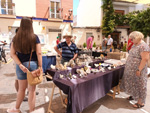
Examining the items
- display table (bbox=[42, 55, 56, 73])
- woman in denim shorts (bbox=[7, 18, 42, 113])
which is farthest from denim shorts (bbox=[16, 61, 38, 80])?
display table (bbox=[42, 55, 56, 73])

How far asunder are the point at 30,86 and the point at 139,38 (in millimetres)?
2101

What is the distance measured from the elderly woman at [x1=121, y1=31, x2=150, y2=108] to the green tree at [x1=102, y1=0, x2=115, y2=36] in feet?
35.7

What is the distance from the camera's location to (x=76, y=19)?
1645 centimetres

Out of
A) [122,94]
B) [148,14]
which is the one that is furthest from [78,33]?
[122,94]

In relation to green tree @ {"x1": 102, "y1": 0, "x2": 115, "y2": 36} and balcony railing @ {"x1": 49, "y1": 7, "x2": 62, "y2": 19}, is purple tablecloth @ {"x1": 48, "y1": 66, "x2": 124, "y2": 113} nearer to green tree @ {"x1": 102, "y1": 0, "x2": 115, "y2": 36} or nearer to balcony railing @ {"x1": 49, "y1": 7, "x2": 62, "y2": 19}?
balcony railing @ {"x1": 49, "y1": 7, "x2": 62, "y2": 19}

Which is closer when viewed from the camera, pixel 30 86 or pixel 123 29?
pixel 30 86

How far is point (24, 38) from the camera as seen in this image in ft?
5.43

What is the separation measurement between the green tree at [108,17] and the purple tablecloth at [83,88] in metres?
11.1

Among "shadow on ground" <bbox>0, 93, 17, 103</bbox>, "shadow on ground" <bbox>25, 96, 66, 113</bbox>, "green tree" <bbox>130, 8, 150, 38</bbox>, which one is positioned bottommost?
"shadow on ground" <bbox>25, 96, 66, 113</bbox>

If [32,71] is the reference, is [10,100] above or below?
below

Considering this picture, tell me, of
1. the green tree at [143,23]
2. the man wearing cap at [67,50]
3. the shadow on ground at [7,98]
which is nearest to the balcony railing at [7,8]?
the shadow on ground at [7,98]

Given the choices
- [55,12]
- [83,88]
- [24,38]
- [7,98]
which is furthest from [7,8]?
[83,88]

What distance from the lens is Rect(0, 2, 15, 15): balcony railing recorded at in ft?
33.9

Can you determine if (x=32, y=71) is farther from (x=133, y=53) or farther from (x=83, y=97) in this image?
(x=133, y=53)
